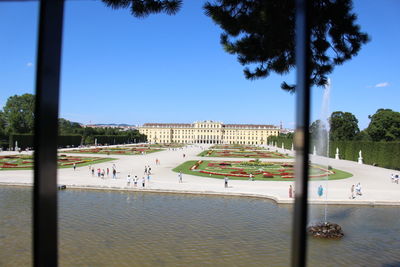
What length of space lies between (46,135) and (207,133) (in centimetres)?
12302

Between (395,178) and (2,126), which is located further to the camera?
(2,126)

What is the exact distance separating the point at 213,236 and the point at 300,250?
310 inches

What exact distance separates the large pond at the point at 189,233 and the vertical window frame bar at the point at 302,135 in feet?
20.4

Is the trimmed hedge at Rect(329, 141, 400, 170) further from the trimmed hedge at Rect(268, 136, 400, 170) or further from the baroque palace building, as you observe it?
the baroque palace building

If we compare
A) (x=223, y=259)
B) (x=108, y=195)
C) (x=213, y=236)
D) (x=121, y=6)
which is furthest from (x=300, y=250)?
(x=108, y=195)

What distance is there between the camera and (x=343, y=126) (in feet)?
189

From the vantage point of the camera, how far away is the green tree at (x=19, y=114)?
4606 cm

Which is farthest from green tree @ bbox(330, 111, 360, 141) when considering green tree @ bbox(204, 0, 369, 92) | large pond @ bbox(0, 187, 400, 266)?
green tree @ bbox(204, 0, 369, 92)

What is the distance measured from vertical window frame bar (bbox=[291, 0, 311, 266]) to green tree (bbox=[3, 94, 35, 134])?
164 ft

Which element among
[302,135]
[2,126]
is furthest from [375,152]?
[2,126]

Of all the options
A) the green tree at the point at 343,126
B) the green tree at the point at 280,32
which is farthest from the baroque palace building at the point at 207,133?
the green tree at the point at 280,32

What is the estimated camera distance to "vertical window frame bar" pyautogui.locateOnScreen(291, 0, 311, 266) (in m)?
1.17

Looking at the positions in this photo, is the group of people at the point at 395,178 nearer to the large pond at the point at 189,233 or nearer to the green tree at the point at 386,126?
the large pond at the point at 189,233

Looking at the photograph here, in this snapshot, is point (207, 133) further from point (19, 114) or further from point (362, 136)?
point (19, 114)
